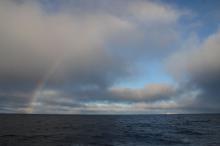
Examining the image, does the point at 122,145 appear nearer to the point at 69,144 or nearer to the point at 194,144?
the point at 69,144

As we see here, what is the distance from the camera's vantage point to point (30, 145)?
145 ft

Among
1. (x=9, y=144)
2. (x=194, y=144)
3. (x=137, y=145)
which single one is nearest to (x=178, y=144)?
(x=194, y=144)

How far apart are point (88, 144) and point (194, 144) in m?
18.7

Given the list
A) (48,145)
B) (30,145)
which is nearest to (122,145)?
(48,145)

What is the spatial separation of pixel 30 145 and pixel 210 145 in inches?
1233

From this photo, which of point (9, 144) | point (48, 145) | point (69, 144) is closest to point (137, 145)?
point (69, 144)

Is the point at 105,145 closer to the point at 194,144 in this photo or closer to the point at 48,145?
the point at 48,145

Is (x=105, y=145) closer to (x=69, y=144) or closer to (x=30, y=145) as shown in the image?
(x=69, y=144)

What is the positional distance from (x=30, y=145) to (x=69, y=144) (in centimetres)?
680

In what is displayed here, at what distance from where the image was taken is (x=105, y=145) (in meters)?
43.3

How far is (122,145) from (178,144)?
9928 mm

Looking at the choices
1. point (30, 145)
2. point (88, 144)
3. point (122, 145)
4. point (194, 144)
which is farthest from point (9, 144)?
point (194, 144)

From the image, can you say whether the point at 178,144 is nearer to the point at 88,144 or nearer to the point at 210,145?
the point at 210,145

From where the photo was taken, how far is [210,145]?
144 ft
